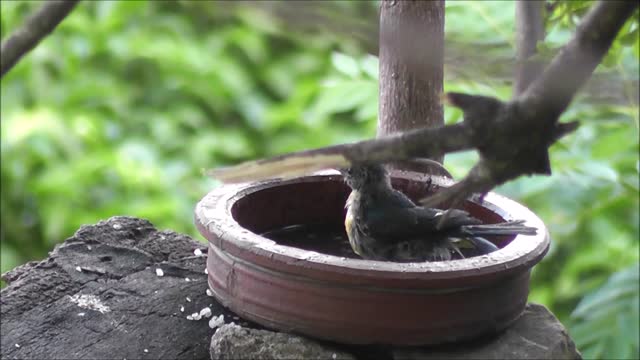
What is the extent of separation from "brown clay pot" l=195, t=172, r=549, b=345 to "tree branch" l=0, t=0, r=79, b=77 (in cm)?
52

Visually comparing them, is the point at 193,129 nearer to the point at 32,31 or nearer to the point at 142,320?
the point at 142,320

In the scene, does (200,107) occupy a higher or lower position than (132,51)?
lower

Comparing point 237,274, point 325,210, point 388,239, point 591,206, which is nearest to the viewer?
point 237,274

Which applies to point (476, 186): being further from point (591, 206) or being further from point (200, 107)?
point (200, 107)

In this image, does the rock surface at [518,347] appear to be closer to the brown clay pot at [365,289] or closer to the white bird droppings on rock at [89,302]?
the brown clay pot at [365,289]

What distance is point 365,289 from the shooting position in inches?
52.1

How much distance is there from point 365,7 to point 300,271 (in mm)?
429

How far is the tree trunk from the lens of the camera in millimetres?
1656

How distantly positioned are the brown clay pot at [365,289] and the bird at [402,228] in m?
0.09

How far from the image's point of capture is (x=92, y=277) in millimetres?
1642

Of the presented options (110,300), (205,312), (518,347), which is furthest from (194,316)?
(518,347)

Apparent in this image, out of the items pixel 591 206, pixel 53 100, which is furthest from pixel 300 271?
pixel 53 100

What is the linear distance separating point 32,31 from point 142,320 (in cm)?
68

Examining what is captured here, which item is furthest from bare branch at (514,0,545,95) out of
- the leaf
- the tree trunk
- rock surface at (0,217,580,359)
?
rock surface at (0,217,580,359)
